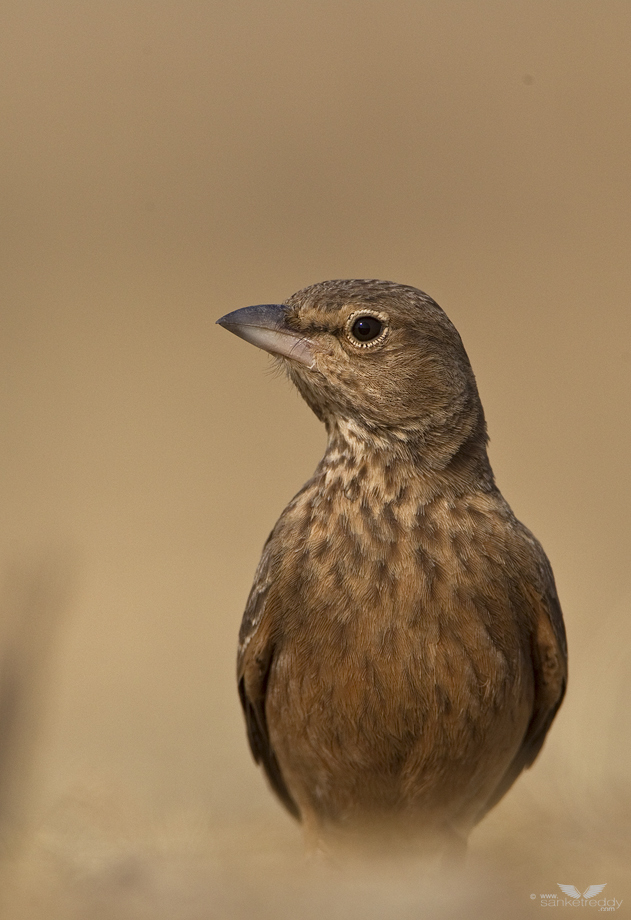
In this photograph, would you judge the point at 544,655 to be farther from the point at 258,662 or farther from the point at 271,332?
the point at 271,332

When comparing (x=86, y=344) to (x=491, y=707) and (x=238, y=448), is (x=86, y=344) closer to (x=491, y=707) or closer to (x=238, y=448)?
(x=238, y=448)

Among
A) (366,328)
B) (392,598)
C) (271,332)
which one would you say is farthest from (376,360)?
(392,598)

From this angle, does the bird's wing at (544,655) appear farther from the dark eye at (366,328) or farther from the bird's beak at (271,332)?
the bird's beak at (271,332)

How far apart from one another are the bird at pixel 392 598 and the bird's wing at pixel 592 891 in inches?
45.9

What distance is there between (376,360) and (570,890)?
105 inches

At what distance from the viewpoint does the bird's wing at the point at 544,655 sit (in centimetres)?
635

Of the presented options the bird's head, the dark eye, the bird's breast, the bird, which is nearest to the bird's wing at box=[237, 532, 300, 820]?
the bird

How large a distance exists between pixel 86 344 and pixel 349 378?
37.9 feet

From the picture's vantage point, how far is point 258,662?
21.2 ft

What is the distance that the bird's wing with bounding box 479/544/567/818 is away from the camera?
6.35m

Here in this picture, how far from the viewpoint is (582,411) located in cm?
1633

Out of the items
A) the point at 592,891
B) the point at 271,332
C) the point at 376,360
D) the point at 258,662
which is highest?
the point at 271,332

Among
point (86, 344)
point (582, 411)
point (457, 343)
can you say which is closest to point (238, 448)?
point (86, 344)

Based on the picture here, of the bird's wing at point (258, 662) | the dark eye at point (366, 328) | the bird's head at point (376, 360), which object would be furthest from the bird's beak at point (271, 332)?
the bird's wing at point (258, 662)
